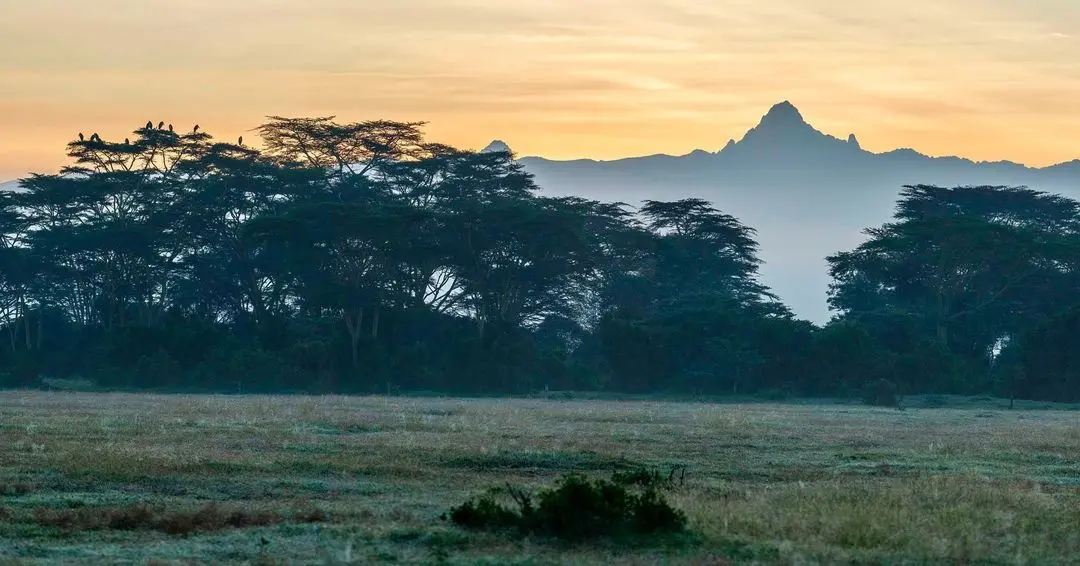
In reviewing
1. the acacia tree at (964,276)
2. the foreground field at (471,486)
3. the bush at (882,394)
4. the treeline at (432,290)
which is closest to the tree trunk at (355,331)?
the treeline at (432,290)

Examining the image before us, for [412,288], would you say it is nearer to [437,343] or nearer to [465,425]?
[437,343]

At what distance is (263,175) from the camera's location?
261 ft

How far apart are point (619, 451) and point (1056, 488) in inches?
341

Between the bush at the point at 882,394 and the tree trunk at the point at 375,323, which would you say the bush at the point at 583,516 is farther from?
the tree trunk at the point at 375,323

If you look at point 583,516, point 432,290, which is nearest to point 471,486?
point 583,516

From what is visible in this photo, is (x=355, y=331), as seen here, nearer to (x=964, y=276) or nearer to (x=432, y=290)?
(x=432, y=290)

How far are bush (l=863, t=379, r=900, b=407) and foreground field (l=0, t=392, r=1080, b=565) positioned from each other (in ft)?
74.2

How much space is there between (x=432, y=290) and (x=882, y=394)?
24778 millimetres

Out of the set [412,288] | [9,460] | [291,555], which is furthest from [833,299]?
[291,555]

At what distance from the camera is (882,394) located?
62.6 metres

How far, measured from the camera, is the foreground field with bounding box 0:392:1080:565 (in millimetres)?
15742

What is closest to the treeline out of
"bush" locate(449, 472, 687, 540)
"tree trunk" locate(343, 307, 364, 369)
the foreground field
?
"tree trunk" locate(343, 307, 364, 369)

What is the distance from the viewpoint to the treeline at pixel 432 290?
69312 mm

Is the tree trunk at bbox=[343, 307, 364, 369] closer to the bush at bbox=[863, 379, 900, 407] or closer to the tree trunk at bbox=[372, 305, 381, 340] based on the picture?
the tree trunk at bbox=[372, 305, 381, 340]
